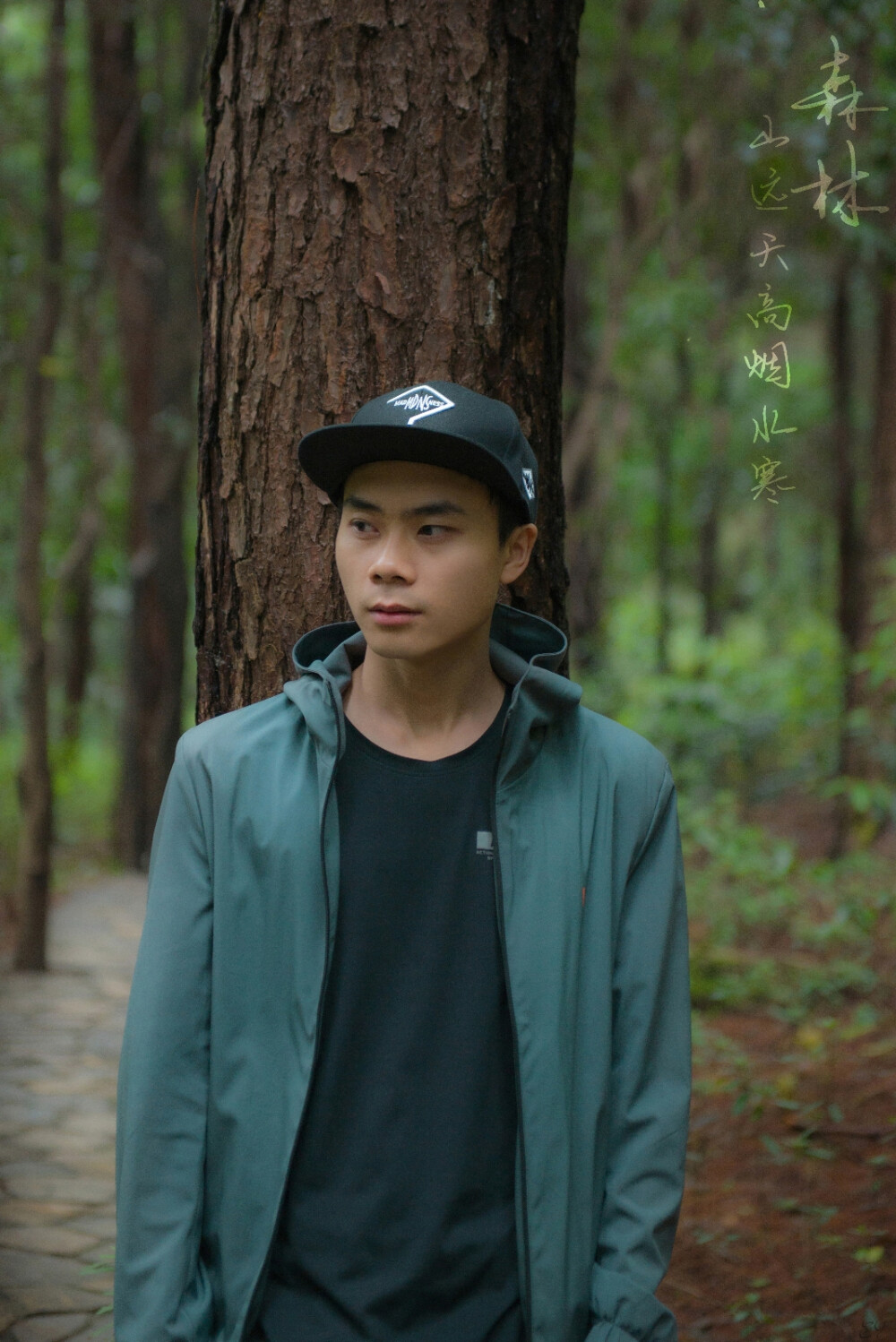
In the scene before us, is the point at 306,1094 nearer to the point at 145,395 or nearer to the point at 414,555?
the point at 414,555

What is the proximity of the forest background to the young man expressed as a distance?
120 cm

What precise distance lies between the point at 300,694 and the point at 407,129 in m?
1.37

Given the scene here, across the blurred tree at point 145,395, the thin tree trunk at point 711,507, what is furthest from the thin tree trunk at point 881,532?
the blurred tree at point 145,395

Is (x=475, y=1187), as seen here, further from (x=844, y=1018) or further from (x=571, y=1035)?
(x=844, y=1018)

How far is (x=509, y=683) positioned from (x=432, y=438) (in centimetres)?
58

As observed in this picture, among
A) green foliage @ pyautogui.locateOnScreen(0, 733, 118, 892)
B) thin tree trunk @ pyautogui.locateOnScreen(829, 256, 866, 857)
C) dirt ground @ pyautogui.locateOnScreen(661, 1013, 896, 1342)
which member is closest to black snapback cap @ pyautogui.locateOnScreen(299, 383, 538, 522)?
dirt ground @ pyautogui.locateOnScreen(661, 1013, 896, 1342)

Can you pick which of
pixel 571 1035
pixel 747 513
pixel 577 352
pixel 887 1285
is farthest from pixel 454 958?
pixel 747 513

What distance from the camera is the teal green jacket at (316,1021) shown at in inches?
85.4

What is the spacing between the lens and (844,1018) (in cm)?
709

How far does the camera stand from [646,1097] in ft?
7.62

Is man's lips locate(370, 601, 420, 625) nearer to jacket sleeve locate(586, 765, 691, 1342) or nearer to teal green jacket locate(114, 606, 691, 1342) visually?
teal green jacket locate(114, 606, 691, 1342)

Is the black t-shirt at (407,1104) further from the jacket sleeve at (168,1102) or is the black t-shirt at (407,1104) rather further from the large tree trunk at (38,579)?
the large tree trunk at (38,579)

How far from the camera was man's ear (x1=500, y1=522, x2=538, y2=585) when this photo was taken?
2.44m

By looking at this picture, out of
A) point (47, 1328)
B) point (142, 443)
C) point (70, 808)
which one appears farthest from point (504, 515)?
point (70, 808)
